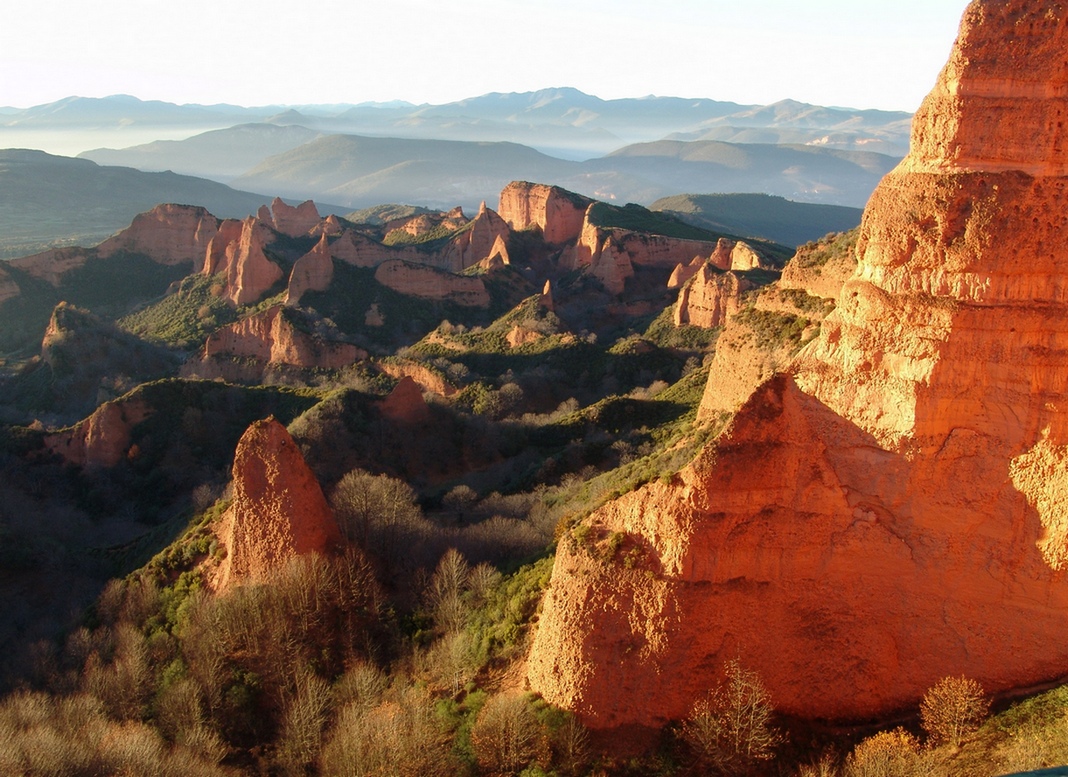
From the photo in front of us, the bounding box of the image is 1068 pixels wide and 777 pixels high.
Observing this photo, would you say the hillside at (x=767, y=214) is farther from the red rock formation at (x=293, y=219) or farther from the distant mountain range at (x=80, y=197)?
the distant mountain range at (x=80, y=197)

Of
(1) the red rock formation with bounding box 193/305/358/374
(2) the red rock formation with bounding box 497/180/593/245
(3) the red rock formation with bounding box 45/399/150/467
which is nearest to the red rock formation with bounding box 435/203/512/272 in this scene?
(2) the red rock formation with bounding box 497/180/593/245

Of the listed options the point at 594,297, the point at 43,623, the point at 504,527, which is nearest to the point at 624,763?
the point at 504,527

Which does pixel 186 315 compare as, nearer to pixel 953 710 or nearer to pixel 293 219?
pixel 293 219

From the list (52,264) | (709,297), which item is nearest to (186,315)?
(52,264)

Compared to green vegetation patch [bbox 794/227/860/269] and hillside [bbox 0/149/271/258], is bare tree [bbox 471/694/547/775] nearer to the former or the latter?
green vegetation patch [bbox 794/227/860/269]

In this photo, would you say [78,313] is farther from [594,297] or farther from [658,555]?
[658,555]

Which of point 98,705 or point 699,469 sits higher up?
point 699,469

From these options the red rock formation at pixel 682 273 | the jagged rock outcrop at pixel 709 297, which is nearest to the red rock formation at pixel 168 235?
the red rock formation at pixel 682 273
